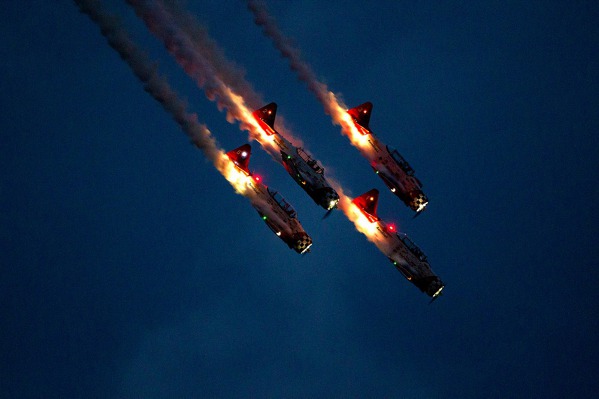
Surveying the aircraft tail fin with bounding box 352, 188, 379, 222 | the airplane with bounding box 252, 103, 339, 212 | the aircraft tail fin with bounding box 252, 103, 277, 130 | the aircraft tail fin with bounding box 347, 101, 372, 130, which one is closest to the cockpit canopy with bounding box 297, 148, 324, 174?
the airplane with bounding box 252, 103, 339, 212

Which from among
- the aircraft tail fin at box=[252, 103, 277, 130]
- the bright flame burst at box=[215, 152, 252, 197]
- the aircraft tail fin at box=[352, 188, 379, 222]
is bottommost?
the aircraft tail fin at box=[352, 188, 379, 222]

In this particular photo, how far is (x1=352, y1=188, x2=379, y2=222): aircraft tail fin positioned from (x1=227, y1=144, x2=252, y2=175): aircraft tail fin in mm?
11652

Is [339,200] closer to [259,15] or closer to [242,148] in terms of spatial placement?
[242,148]

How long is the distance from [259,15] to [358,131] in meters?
14.4

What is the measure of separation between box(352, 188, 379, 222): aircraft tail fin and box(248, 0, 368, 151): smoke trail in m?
5.02

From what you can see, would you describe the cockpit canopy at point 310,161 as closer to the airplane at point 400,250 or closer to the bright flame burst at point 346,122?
the airplane at point 400,250

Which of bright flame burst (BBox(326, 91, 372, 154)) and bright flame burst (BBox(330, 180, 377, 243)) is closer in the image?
bright flame burst (BBox(330, 180, 377, 243))

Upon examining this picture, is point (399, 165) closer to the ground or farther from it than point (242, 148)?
closer to the ground

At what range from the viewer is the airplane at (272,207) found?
6400cm

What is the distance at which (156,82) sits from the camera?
185 feet

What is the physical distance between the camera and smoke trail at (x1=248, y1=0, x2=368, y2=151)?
223 feet

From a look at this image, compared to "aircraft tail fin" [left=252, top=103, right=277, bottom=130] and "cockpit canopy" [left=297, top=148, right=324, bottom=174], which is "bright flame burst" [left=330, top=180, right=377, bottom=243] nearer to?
"cockpit canopy" [left=297, top=148, right=324, bottom=174]

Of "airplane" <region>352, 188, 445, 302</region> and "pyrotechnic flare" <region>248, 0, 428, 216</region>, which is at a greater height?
"pyrotechnic flare" <region>248, 0, 428, 216</region>

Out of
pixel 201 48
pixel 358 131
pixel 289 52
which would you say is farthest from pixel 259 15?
pixel 358 131
